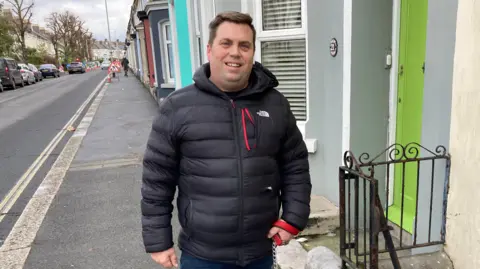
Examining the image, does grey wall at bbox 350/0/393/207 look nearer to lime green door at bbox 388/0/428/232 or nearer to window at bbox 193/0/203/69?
lime green door at bbox 388/0/428/232

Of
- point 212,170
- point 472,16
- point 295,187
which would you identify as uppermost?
point 472,16

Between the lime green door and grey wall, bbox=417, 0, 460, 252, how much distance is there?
358 millimetres

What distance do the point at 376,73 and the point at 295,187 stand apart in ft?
6.73

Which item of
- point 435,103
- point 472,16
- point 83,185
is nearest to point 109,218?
point 83,185

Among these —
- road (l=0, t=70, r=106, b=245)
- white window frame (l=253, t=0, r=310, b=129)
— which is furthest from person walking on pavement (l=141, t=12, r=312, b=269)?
road (l=0, t=70, r=106, b=245)

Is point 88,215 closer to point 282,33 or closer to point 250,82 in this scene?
point 282,33

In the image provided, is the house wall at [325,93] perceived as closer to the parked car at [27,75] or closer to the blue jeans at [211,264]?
the blue jeans at [211,264]

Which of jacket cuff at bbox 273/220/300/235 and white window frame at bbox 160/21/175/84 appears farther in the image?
white window frame at bbox 160/21/175/84

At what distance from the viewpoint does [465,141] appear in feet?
8.46

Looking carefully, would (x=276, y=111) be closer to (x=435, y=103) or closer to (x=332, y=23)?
(x=435, y=103)

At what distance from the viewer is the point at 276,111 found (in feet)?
6.40

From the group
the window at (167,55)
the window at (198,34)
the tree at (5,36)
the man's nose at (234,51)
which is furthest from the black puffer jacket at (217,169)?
the tree at (5,36)

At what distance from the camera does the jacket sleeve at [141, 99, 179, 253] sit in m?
1.85

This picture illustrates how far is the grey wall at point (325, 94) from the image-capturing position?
12.7 ft
